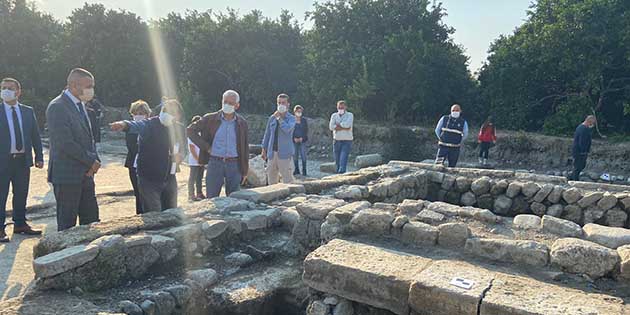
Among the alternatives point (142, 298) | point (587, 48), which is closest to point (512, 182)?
point (142, 298)

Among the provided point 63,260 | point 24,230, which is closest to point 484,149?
point 24,230

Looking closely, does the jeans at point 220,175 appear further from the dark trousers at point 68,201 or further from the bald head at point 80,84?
the bald head at point 80,84

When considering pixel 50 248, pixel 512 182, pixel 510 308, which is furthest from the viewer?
pixel 512 182

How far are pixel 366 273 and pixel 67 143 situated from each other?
2.71m

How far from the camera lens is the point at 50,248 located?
126 inches

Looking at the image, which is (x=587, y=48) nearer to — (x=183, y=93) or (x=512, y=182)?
(x=512, y=182)

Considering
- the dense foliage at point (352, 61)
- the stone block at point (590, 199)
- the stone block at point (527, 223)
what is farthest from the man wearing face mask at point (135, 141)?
the dense foliage at point (352, 61)

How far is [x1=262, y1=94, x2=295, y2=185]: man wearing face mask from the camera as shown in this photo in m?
7.33

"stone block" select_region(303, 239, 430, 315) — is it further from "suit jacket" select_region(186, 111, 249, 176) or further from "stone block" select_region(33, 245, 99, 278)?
"suit jacket" select_region(186, 111, 249, 176)

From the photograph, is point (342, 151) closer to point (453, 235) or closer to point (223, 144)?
point (223, 144)

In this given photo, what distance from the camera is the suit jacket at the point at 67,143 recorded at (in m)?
3.75

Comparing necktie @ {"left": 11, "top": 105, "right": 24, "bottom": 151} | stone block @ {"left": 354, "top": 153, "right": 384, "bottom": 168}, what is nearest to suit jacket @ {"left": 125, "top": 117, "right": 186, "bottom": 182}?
necktie @ {"left": 11, "top": 105, "right": 24, "bottom": 151}

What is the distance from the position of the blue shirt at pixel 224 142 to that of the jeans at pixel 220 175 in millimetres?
100

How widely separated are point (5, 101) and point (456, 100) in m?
14.8
